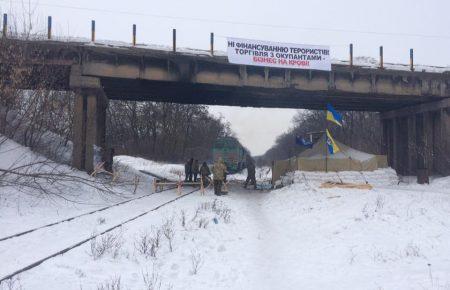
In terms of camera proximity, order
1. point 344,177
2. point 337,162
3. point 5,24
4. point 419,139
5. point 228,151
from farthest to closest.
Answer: point 228,151 < point 419,139 < point 337,162 < point 344,177 < point 5,24

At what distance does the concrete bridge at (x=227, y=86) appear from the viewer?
882 inches

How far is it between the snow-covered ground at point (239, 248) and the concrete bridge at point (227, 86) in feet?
26.6

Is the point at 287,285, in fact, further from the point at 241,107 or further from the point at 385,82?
the point at 241,107

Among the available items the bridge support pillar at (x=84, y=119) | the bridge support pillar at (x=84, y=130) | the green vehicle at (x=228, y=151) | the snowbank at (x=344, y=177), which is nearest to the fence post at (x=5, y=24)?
the bridge support pillar at (x=84, y=119)

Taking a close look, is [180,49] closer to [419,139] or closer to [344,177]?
[344,177]

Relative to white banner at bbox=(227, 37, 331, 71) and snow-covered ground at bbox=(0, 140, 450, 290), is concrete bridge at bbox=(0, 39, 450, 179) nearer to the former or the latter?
white banner at bbox=(227, 37, 331, 71)

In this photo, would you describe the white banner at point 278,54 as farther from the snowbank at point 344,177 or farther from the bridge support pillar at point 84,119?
the bridge support pillar at point 84,119

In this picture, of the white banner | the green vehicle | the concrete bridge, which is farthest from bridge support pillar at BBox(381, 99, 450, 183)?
the green vehicle

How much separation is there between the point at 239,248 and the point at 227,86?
646 inches

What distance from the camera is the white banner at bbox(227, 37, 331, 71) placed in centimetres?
2380

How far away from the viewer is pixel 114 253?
7.98 meters

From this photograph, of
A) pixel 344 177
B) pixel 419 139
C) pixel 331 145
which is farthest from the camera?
pixel 419 139

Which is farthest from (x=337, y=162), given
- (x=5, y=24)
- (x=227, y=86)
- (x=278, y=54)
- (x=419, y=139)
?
(x=5, y=24)

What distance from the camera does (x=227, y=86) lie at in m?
25.1
